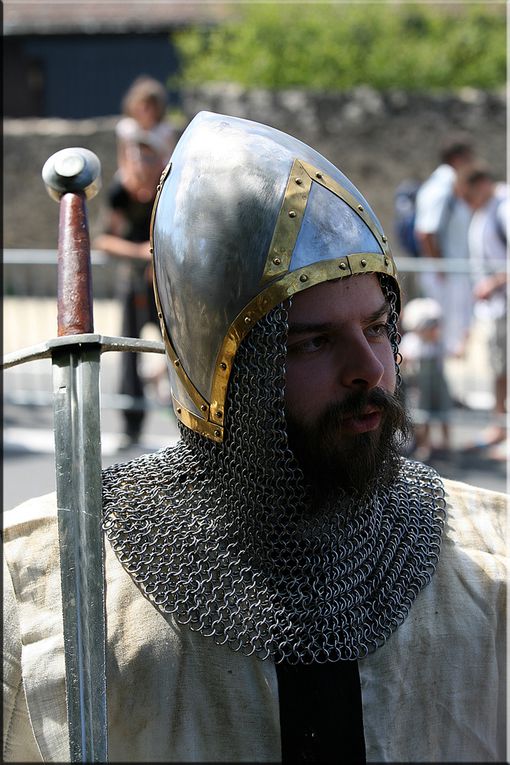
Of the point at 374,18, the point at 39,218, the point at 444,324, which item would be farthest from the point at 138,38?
the point at 444,324

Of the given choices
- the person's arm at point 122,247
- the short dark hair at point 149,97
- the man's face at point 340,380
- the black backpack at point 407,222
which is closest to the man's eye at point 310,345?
the man's face at point 340,380

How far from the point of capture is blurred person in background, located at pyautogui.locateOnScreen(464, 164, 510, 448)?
754 centimetres

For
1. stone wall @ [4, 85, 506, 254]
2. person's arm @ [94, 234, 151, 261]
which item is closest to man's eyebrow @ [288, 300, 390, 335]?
person's arm @ [94, 234, 151, 261]

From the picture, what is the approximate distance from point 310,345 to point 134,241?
17.4 feet

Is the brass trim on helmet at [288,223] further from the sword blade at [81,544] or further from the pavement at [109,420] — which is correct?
the pavement at [109,420]

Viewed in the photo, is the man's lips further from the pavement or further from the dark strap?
the pavement

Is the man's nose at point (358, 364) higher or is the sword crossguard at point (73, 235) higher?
the sword crossguard at point (73, 235)

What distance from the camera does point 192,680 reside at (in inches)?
93.3

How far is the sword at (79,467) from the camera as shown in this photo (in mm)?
2045

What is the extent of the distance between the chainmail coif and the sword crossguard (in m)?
0.36

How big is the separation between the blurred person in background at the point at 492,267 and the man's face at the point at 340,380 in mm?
5351

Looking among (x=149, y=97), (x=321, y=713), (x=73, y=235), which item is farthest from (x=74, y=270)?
(x=149, y=97)

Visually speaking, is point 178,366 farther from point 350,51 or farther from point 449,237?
point 350,51

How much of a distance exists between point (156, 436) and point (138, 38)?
49.3 feet
